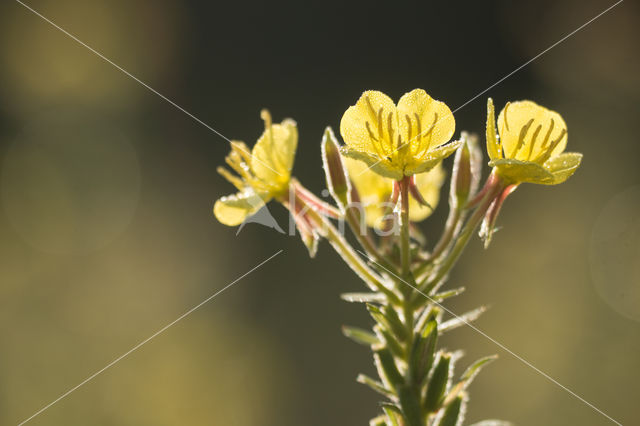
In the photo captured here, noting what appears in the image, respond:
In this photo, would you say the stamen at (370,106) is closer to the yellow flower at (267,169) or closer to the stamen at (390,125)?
the stamen at (390,125)

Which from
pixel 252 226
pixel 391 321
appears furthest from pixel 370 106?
pixel 252 226

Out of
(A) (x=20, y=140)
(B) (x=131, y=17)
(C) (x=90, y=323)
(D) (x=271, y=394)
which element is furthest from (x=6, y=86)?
(D) (x=271, y=394)

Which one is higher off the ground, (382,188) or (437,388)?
(382,188)

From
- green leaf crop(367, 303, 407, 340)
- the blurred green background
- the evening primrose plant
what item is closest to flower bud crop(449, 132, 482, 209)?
the evening primrose plant

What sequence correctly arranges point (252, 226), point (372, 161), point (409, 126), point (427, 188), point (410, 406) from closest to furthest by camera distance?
point (410, 406)
point (372, 161)
point (409, 126)
point (427, 188)
point (252, 226)

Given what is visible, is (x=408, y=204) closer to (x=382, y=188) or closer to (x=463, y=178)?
(x=463, y=178)

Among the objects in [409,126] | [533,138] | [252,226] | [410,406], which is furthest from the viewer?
[252,226]
